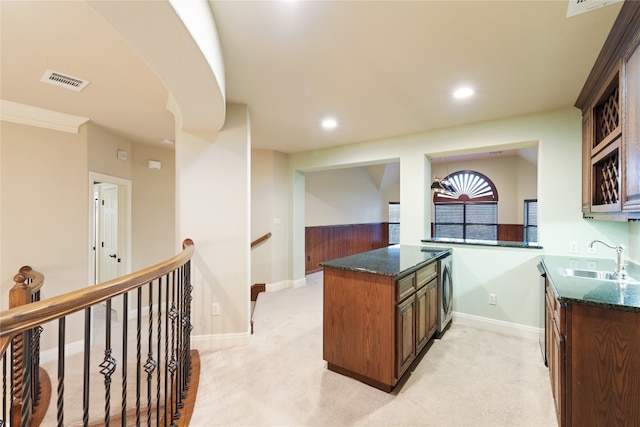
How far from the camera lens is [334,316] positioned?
2.37 metres

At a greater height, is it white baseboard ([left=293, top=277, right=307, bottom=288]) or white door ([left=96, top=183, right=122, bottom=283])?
white door ([left=96, top=183, right=122, bottom=283])

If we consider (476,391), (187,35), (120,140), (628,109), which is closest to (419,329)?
(476,391)

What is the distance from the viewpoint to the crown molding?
108 inches

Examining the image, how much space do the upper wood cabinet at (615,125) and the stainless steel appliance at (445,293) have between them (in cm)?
128

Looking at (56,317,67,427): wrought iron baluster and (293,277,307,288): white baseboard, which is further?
(293,277,307,288): white baseboard

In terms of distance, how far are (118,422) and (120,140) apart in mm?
3300

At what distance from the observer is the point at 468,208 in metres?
7.23

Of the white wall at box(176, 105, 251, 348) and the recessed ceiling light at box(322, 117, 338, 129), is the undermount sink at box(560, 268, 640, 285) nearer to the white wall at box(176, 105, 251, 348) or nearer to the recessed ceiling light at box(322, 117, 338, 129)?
the recessed ceiling light at box(322, 117, 338, 129)

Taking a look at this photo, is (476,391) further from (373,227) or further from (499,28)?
(373,227)

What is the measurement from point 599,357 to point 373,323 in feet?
4.07

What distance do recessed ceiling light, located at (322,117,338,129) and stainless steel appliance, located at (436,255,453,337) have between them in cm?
190

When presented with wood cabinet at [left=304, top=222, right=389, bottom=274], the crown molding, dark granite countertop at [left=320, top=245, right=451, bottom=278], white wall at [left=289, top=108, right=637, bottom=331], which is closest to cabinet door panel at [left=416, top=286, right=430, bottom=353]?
dark granite countertop at [left=320, top=245, right=451, bottom=278]

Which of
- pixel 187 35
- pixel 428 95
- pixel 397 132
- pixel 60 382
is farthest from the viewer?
pixel 397 132

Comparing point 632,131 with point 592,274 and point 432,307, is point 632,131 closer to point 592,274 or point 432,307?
point 592,274
